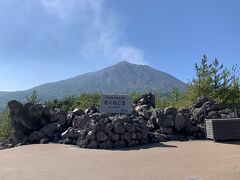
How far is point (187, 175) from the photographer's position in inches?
311

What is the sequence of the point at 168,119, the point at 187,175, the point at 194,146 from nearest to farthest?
the point at 187,175, the point at 194,146, the point at 168,119

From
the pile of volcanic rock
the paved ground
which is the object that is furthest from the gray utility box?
the pile of volcanic rock

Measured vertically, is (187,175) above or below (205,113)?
below

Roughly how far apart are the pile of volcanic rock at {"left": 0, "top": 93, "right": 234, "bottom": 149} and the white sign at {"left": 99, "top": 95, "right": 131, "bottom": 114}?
0.41 metres

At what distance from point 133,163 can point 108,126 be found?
4416 millimetres

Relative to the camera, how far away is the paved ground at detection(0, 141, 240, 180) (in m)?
8.16

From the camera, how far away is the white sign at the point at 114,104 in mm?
15766

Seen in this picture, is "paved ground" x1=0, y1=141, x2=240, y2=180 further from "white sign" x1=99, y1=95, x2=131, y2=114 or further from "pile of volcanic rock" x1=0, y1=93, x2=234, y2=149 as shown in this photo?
"white sign" x1=99, y1=95, x2=131, y2=114

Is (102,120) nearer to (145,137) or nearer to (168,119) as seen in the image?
(145,137)

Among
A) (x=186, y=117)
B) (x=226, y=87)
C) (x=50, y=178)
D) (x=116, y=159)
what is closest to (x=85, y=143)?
(x=116, y=159)

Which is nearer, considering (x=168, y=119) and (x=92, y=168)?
(x=92, y=168)

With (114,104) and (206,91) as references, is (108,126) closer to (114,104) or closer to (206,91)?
(114,104)

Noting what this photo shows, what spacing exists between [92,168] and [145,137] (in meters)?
5.05

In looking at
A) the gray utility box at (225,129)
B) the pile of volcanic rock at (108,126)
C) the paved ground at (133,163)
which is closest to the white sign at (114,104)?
the pile of volcanic rock at (108,126)
